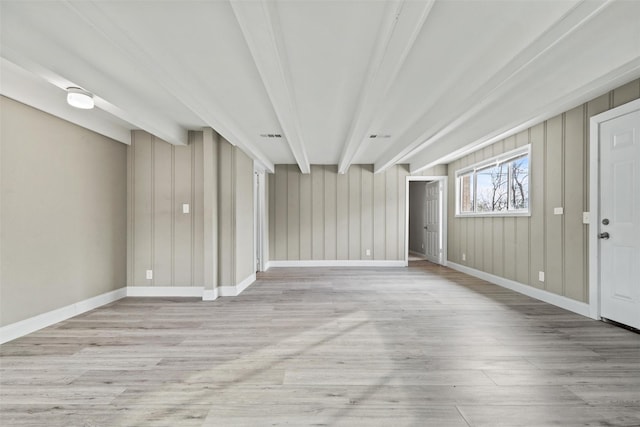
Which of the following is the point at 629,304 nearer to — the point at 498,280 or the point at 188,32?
the point at 498,280

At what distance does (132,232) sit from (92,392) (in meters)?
2.96

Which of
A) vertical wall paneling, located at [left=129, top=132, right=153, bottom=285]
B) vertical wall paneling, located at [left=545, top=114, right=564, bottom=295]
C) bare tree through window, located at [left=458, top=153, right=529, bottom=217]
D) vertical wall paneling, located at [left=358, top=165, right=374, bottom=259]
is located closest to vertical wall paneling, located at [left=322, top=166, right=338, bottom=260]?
vertical wall paneling, located at [left=358, top=165, right=374, bottom=259]

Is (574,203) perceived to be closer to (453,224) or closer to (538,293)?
(538,293)

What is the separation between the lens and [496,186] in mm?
5250

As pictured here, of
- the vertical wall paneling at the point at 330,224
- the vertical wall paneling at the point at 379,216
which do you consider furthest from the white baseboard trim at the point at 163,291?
the vertical wall paneling at the point at 379,216

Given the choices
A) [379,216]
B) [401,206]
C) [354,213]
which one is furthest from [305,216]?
[401,206]

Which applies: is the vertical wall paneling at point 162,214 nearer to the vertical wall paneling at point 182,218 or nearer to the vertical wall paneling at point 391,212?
the vertical wall paneling at point 182,218

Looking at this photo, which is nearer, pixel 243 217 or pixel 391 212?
pixel 243 217

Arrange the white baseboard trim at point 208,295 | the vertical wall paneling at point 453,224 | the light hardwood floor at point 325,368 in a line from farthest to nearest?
the vertical wall paneling at point 453,224, the white baseboard trim at point 208,295, the light hardwood floor at point 325,368

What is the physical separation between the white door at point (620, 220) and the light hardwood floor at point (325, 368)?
291 millimetres

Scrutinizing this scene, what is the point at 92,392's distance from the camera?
1943mm

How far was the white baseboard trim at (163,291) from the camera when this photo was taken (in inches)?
174

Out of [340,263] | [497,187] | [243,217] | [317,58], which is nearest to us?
[317,58]

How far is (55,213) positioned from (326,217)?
5058mm
